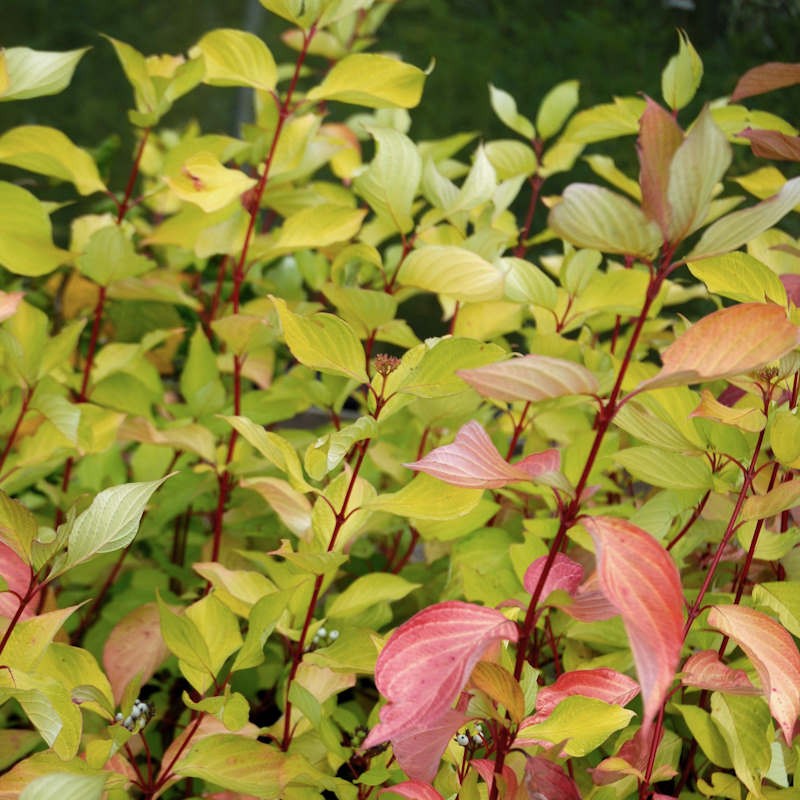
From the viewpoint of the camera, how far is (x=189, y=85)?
977 millimetres

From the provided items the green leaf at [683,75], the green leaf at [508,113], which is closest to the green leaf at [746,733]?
the green leaf at [683,75]

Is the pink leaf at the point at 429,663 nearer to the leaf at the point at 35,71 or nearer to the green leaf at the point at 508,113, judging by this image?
the leaf at the point at 35,71

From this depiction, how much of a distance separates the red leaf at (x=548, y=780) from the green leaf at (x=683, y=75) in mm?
525

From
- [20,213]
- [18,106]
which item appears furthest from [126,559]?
[18,106]

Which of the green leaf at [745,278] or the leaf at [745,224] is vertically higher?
the leaf at [745,224]

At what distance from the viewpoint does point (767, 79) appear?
0.80m

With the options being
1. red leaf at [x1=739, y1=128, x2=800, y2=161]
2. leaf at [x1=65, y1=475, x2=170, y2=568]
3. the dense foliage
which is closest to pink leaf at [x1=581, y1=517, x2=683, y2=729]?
the dense foliage

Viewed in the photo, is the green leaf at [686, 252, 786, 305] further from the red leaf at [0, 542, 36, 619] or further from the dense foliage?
the red leaf at [0, 542, 36, 619]

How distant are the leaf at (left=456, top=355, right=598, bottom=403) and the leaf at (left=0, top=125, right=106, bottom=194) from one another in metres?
0.56

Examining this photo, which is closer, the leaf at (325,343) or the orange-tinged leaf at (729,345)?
the orange-tinged leaf at (729,345)

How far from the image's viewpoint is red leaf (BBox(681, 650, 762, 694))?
23.0 inches

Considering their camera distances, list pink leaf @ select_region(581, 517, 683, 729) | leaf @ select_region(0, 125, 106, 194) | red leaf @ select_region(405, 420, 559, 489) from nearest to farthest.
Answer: pink leaf @ select_region(581, 517, 683, 729)
red leaf @ select_region(405, 420, 559, 489)
leaf @ select_region(0, 125, 106, 194)

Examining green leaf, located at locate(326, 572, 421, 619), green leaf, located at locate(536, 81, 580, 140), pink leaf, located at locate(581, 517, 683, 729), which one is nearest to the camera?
pink leaf, located at locate(581, 517, 683, 729)

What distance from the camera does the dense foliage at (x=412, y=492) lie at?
0.47 m
